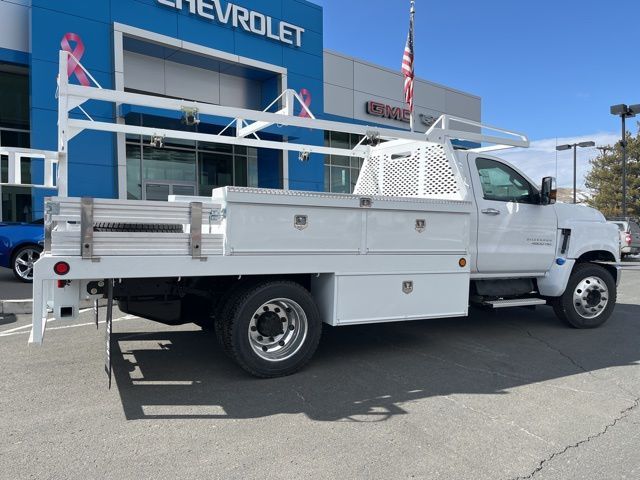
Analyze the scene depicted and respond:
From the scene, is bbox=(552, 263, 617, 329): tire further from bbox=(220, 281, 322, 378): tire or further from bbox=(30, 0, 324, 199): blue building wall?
bbox=(30, 0, 324, 199): blue building wall

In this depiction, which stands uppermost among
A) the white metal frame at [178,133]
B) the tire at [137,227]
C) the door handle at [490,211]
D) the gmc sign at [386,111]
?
the gmc sign at [386,111]

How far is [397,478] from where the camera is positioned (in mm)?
2863

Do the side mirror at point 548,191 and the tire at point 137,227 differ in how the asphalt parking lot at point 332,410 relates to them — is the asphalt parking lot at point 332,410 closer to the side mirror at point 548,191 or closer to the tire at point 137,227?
the tire at point 137,227

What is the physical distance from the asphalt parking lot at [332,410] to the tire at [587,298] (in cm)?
64

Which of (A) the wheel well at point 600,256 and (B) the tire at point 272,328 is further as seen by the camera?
(A) the wheel well at point 600,256

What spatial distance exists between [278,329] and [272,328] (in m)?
0.07

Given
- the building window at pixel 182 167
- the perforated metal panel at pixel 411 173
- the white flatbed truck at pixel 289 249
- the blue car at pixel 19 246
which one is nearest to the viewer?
the white flatbed truck at pixel 289 249

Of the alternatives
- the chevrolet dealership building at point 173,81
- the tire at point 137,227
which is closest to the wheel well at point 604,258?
the chevrolet dealership building at point 173,81

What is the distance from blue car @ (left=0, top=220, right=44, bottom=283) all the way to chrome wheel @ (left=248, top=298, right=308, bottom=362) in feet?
26.8

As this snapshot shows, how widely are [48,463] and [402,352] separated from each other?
11.8 feet

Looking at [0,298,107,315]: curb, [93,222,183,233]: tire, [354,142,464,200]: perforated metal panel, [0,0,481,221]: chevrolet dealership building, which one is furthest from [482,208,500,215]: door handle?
[0,298,107,315]: curb

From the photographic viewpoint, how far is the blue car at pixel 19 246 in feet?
34.5

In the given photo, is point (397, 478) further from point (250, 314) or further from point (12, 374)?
point (12, 374)

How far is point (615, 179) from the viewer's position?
134ft
